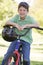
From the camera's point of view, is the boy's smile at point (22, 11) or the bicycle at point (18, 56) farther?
the boy's smile at point (22, 11)

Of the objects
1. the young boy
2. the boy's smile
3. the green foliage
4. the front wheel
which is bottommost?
the front wheel

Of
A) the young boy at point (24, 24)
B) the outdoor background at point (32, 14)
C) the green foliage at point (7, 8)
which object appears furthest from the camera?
the green foliage at point (7, 8)

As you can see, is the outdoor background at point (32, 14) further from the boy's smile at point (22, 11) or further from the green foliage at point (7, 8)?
the boy's smile at point (22, 11)

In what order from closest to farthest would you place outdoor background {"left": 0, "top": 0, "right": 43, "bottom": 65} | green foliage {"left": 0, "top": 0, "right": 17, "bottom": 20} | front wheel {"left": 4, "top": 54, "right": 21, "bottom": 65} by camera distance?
front wheel {"left": 4, "top": 54, "right": 21, "bottom": 65} < outdoor background {"left": 0, "top": 0, "right": 43, "bottom": 65} < green foliage {"left": 0, "top": 0, "right": 17, "bottom": 20}

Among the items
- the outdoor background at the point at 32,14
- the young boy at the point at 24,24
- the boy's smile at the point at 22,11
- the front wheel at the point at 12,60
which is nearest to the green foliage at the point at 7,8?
the outdoor background at the point at 32,14

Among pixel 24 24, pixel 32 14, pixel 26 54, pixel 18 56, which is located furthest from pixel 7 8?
pixel 18 56

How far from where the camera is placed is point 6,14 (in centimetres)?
880

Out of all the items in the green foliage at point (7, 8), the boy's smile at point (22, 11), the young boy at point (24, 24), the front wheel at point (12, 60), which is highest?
the green foliage at point (7, 8)

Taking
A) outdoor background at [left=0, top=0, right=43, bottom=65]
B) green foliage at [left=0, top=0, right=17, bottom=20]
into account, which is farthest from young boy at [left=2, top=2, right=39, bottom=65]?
green foliage at [left=0, top=0, right=17, bottom=20]

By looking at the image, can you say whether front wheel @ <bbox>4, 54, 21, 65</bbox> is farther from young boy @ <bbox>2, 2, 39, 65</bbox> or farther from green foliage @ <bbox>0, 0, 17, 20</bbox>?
green foliage @ <bbox>0, 0, 17, 20</bbox>

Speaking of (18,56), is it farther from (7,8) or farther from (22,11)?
(7,8)

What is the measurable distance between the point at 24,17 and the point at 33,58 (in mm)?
3595

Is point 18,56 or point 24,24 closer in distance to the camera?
point 18,56

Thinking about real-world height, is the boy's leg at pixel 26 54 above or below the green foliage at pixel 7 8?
below
